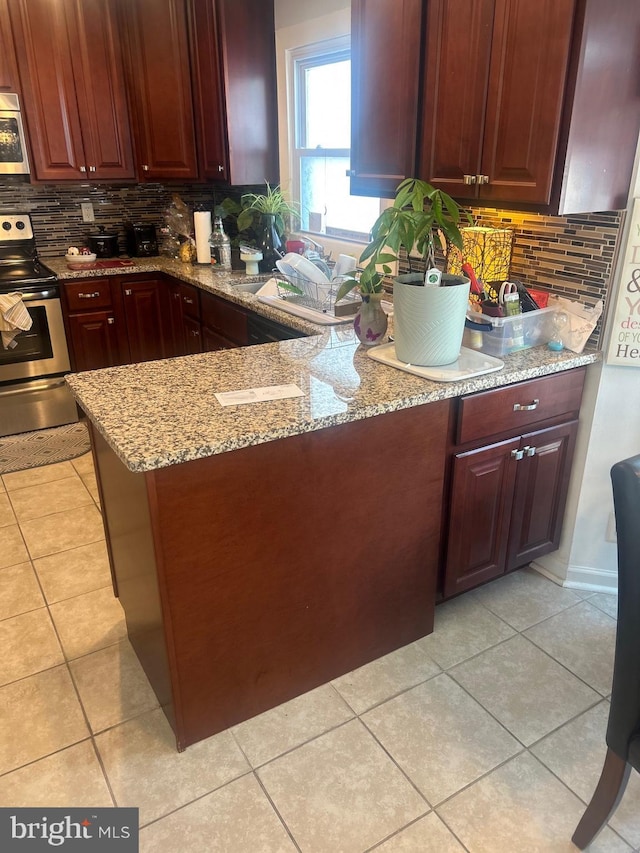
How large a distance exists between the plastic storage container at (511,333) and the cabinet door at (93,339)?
2.47 meters

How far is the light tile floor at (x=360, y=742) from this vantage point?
1.51m

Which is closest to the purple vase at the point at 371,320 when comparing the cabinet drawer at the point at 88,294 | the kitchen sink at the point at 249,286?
the kitchen sink at the point at 249,286

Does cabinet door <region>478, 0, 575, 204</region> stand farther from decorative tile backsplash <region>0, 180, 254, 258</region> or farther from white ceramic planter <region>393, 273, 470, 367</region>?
decorative tile backsplash <region>0, 180, 254, 258</region>

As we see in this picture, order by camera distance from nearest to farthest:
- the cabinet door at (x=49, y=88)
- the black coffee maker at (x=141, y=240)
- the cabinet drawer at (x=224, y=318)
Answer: the cabinet drawer at (x=224, y=318), the cabinet door at (x=49, y=88), the black coffee maker at (x=141, y=240)

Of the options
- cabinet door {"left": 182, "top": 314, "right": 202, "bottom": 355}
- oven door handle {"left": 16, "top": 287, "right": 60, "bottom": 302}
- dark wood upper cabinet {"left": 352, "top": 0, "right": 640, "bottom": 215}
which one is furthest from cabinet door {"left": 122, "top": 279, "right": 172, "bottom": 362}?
dark wood upper cabinet {"left": 352, "top": 0, "right": 640, "bottom": 215}

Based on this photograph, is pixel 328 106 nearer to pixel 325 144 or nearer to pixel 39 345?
pixel 325 144

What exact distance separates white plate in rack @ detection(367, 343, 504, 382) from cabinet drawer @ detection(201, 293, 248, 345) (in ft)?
3.60

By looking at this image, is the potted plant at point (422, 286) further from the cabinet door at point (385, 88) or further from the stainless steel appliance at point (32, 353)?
the stainless steel appliance at point (32, 353)

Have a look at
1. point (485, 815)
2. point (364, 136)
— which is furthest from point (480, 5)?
point (485, 815)

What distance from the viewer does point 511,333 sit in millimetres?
2035

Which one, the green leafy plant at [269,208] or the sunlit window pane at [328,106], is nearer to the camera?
the sunlit window pane at [328,106]

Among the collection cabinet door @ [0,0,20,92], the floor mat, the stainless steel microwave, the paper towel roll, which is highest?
cabinet door @ [0,0,20,92]

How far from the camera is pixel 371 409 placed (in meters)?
1.62

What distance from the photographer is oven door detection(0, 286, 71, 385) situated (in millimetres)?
3545
